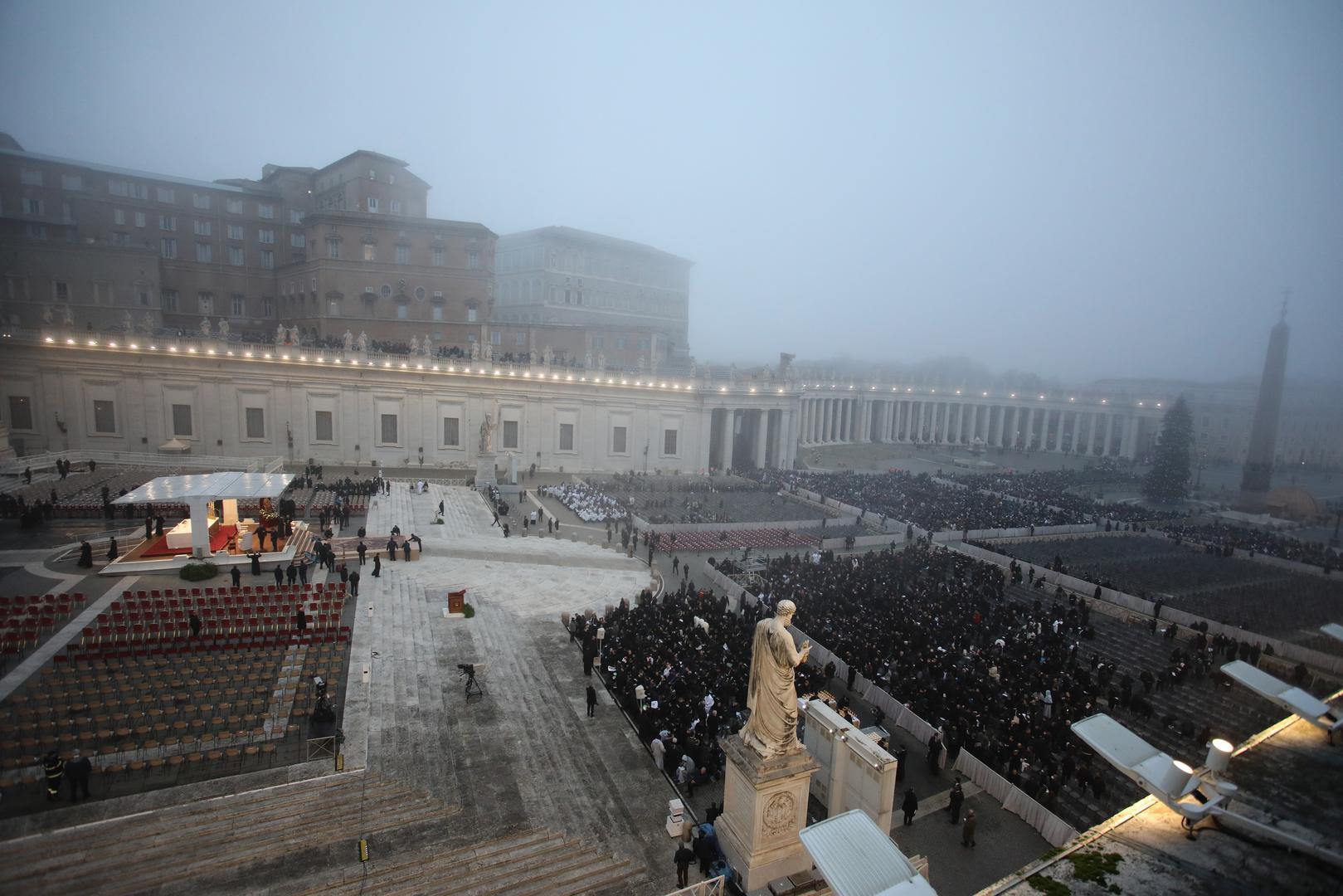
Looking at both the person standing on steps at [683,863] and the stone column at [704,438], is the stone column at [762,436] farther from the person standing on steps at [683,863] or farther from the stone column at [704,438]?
the person standing on steps at [683,863]

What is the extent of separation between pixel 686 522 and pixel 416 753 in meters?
21.5

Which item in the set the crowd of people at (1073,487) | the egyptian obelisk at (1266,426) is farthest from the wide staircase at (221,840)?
the egyptian obelisk at (1266,426)

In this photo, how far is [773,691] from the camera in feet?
27.8

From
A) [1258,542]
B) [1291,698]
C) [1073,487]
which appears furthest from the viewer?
[1073,487]

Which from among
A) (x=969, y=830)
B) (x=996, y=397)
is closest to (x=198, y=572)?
(x=969, y=830)

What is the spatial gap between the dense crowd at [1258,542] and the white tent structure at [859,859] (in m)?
36.8

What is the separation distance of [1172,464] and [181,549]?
6119 centimetres

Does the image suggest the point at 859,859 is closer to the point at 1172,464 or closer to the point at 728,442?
the point at 728,442

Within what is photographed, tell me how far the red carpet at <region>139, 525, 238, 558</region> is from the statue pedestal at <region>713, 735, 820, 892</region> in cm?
2102

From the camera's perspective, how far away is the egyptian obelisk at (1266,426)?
44.6m

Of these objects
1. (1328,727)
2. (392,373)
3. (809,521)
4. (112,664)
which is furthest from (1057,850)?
(392,373)

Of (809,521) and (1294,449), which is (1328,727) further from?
(1294,449)

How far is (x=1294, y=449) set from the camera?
58.8m

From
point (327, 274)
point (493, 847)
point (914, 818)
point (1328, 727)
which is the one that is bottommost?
point (914, 818)
